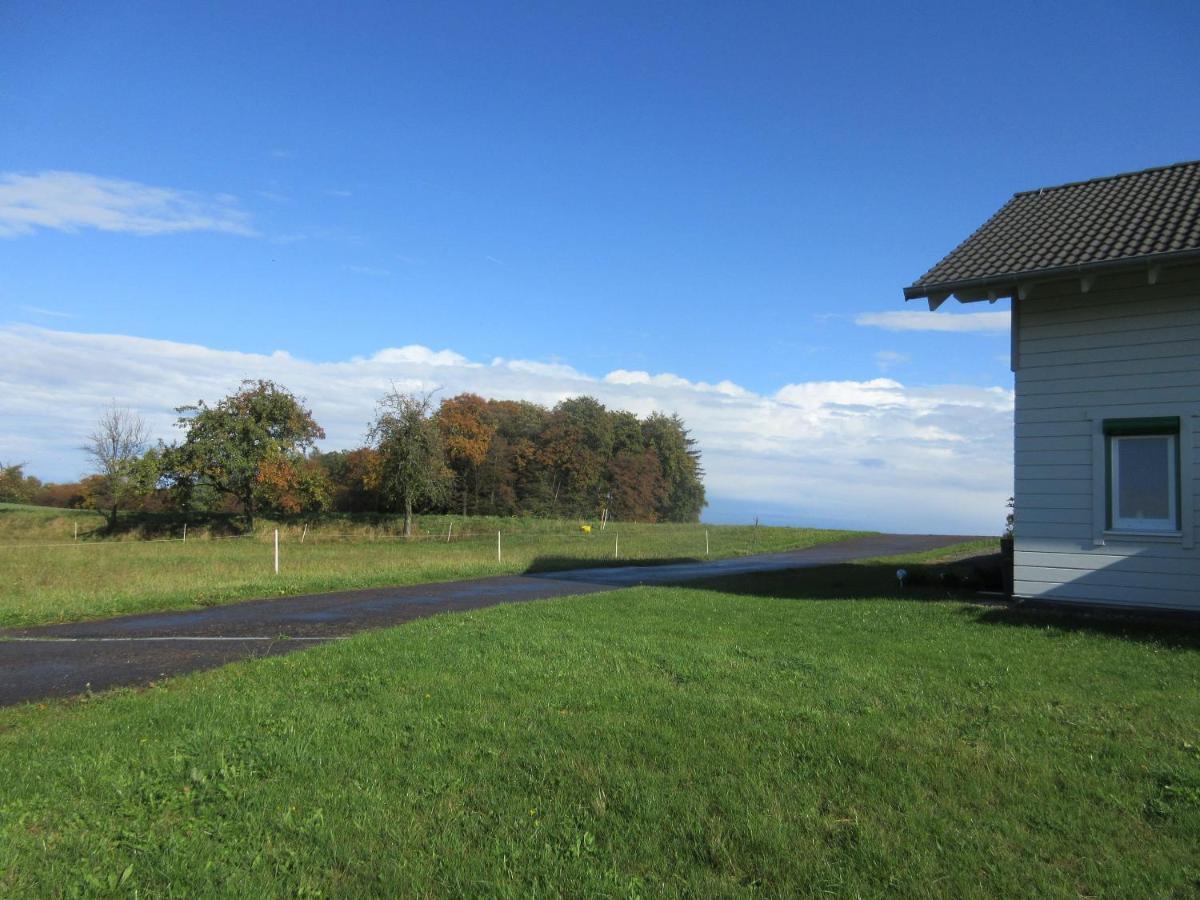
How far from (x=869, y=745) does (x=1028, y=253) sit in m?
9.07

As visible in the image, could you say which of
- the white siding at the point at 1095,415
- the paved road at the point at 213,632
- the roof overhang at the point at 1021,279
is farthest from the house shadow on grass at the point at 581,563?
the white siding at the point at 1095,415

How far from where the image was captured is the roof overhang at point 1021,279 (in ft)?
33.6

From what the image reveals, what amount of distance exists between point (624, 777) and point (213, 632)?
851 cm

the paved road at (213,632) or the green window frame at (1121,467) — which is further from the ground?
the green window frame at (1121,467)

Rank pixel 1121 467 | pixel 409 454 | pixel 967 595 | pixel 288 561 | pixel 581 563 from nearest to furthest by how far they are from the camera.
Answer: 1. pixel 1121 467
2. pixel 967 595
3. pixel 581 563
4. pixel 288 561
5. pixel 409 454

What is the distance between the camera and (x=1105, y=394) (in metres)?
11.1

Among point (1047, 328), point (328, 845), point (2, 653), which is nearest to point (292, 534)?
point (2, 653)

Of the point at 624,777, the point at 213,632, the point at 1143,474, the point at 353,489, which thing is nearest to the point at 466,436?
the point at 353,489

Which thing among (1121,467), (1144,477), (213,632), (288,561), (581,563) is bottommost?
(288,561)

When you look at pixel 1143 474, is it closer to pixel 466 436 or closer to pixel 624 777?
pixel 624 777

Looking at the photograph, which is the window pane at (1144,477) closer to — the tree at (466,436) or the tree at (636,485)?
the tree at (466,436)

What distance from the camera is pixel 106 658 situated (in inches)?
367

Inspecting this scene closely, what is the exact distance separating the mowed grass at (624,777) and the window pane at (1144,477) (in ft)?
11.4

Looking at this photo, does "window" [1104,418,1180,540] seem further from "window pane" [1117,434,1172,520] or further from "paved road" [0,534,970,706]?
"paved road" [0,534,970,706]
